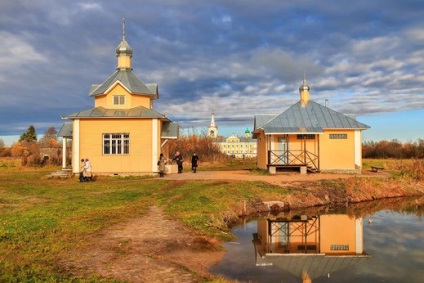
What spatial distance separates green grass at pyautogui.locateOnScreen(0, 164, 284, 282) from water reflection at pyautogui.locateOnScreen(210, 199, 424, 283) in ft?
4.62

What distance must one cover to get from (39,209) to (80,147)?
34.1ft

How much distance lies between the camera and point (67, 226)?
407 inches

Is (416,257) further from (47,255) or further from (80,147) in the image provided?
(80,147)

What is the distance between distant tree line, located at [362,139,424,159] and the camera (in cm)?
4950

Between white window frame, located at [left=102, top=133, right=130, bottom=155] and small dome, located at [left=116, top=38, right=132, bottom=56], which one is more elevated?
small dome, located at [left=116, top=38, right=132, bottom=56]

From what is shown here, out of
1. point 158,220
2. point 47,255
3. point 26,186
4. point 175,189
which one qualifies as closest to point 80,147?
point 26,186

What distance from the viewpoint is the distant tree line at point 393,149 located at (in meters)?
49.5

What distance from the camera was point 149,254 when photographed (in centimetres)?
839

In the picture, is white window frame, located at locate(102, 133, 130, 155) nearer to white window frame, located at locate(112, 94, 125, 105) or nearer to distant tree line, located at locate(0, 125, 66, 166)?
white window frame, located at locate(112, 94, 125, 105)

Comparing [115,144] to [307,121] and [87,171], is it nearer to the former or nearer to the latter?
[87,171]

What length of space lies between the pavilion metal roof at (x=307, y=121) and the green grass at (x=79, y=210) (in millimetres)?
6736

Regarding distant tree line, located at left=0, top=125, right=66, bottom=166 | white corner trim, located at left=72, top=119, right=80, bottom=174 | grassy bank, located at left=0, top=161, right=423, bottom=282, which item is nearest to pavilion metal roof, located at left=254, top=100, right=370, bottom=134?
grassy bank, located at left=0, top=161, right=423, bottom=282

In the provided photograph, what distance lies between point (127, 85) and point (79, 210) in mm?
12613

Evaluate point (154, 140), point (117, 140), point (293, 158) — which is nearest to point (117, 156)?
point (117, 140)
